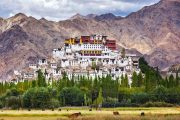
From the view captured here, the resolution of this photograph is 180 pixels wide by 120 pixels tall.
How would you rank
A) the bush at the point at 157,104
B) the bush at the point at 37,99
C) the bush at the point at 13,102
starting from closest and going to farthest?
the bush at the point at 37,99, the bush at the point at 157,104, the bush at the point at 13,102

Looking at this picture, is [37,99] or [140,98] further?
[140,98]

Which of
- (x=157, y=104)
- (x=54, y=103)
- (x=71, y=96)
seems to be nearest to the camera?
(x=54, y=103)

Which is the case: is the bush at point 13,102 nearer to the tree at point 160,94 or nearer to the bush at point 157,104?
the bush at point 157,104

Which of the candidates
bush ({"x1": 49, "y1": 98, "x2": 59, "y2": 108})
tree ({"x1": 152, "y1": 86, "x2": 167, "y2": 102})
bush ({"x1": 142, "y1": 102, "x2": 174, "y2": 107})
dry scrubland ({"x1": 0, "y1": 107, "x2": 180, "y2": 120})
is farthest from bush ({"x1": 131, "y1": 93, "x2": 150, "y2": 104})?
dry scrubland ({"x1": 0, "y1": 107, "x2": 180, "y2": 120})

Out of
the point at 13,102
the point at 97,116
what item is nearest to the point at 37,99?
the point at 13,102

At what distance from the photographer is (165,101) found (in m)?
144

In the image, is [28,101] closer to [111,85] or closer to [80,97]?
[80,97]

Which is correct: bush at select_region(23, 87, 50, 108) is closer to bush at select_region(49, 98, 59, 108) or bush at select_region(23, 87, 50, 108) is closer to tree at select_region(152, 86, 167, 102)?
bush at select_region(49, 98, 59, 108)

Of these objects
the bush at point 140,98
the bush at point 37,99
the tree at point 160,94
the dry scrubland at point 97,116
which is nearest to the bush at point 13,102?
the bush at point 37,99

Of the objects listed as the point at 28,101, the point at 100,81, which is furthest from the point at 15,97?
the point at 100,81

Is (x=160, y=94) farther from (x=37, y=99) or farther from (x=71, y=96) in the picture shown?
(x=37, y=99)

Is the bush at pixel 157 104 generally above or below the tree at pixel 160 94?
below

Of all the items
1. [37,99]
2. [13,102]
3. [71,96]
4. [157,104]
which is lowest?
[157,104]

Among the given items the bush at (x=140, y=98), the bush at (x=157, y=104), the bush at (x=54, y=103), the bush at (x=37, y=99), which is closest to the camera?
the bush at (x=54, y=103)
